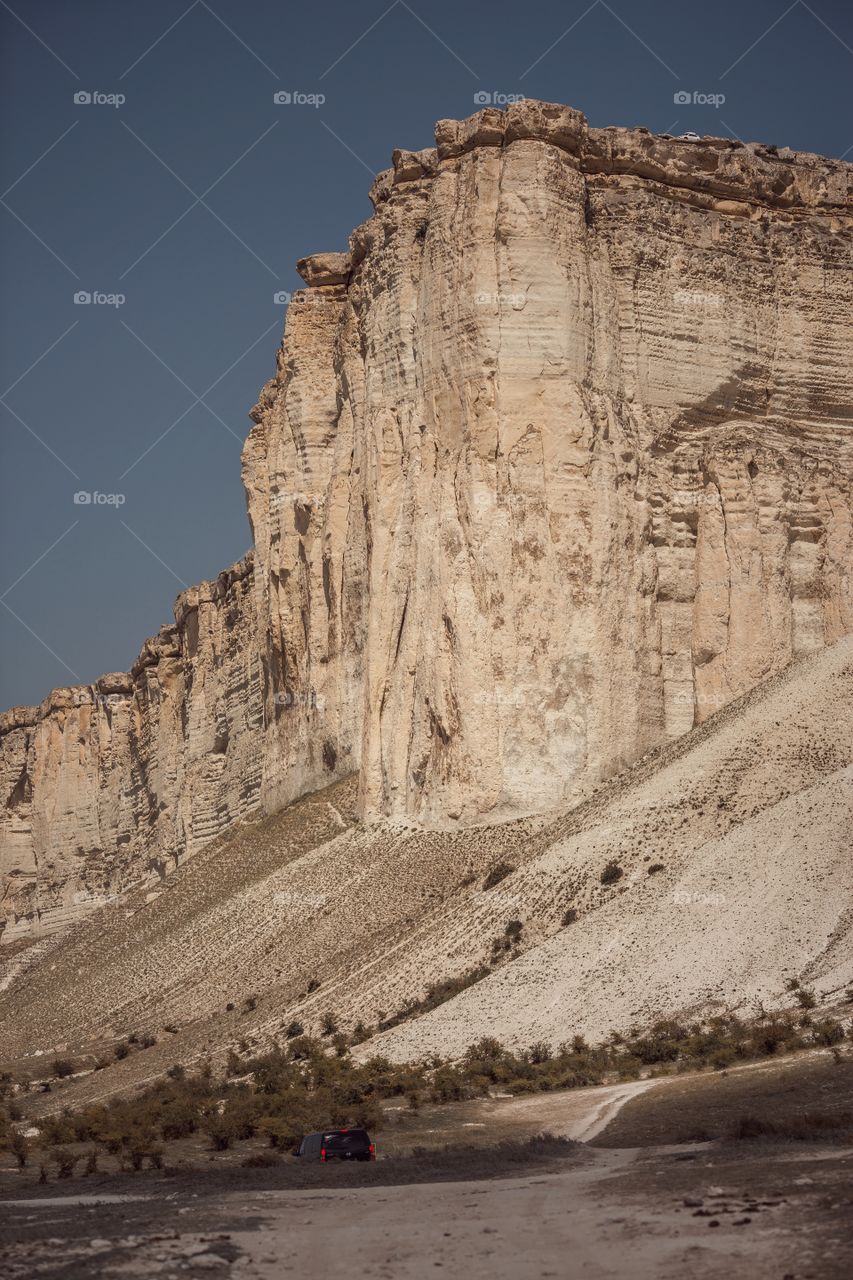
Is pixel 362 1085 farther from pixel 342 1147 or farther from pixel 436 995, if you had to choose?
pixel 342 1147

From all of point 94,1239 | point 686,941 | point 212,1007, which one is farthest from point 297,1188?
point 212,1007

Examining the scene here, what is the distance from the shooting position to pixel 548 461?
152 ft

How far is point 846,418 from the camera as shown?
2132 inches

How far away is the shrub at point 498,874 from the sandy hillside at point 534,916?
1.20ft

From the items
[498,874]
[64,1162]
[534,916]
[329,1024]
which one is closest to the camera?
[64,1162]

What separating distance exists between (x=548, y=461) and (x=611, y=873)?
13.3 meters

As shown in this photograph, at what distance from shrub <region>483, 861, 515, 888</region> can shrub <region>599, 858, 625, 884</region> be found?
2.78 metres

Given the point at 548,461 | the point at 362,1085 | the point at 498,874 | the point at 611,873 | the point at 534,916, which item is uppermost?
the point at 548,461

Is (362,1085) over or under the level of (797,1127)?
Result: over

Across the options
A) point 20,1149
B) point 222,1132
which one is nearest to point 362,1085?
point 222,1132

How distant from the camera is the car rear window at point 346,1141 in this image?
69.5 ft

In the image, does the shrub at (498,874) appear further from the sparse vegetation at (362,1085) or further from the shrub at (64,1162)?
the shrub at (64,1162)

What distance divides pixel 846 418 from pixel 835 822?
891 inches

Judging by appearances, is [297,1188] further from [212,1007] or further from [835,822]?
[212,1007]
